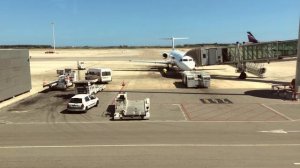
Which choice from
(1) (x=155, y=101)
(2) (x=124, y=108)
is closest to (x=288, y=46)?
(1) (x=155, y=101)

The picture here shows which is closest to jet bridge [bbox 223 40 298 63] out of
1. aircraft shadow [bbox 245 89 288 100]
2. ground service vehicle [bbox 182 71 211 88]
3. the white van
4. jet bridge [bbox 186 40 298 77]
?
jet bridge [bbox 186 40 298 77]

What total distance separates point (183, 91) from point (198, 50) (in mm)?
18971

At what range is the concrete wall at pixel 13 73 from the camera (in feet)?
155

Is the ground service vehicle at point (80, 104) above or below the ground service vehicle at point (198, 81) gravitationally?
below

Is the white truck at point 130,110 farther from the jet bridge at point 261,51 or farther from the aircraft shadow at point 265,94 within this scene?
the jet bridge at point 261,51

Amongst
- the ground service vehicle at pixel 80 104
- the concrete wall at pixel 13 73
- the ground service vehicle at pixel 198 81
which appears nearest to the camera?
the ground service vehicle at pixel 80 104

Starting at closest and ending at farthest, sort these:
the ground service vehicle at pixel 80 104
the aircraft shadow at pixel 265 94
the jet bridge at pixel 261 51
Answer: the ground service vehicle at pixel 80 104
the aircraft shadow at pixel 265 94
the jet bridge at pixel 261 51

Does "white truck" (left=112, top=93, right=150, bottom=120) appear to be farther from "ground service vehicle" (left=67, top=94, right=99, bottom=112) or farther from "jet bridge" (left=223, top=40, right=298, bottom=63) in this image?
"jet bridge" (left=223, top=40, right=298, bottom=63)

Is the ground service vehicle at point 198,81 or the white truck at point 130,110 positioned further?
the ground service vehicle at point 198,81

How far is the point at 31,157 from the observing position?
22.8 meters

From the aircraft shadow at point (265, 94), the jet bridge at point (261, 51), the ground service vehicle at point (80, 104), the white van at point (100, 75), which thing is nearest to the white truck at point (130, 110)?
the ground service vehicle at point (80, 104)

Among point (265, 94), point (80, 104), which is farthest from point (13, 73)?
point (265, 94)

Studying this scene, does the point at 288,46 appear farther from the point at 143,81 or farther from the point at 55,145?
the point at 55,145

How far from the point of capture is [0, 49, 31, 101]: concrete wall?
47.2 metres
